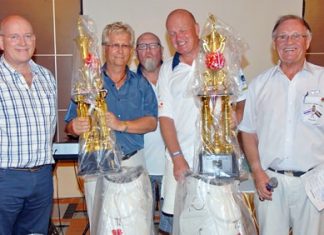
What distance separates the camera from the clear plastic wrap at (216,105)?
167 centimetres

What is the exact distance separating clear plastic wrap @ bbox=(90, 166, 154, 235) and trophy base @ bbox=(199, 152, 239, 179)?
0.29 meters

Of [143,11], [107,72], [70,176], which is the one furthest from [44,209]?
[143,11]

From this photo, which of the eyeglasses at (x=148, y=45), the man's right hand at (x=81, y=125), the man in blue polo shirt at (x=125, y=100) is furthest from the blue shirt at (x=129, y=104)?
the eyeglasses at (x=148, y=45)

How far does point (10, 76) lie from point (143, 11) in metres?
1.99

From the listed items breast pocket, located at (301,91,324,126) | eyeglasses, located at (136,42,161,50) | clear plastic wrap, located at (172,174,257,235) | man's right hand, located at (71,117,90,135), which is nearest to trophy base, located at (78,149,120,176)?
man's right hand, located at (71,117,90,135)

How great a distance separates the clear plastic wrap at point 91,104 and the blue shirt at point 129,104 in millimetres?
183

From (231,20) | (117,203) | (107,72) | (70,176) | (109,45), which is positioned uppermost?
(231,20)

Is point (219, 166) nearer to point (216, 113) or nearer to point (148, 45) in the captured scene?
point (216, 113)

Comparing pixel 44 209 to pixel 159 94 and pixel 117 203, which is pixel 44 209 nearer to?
pixel 117 203

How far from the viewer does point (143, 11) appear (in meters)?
3.76

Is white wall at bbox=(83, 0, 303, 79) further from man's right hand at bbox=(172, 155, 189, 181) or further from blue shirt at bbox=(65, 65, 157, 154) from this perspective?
man's right hand at bbox=(172, 155, 189, 181)

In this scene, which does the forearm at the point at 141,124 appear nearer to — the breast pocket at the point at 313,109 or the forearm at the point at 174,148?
the forearm at the point at 174,148

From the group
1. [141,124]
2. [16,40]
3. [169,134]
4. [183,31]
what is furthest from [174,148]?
[16,40]

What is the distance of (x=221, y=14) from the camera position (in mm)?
3842
